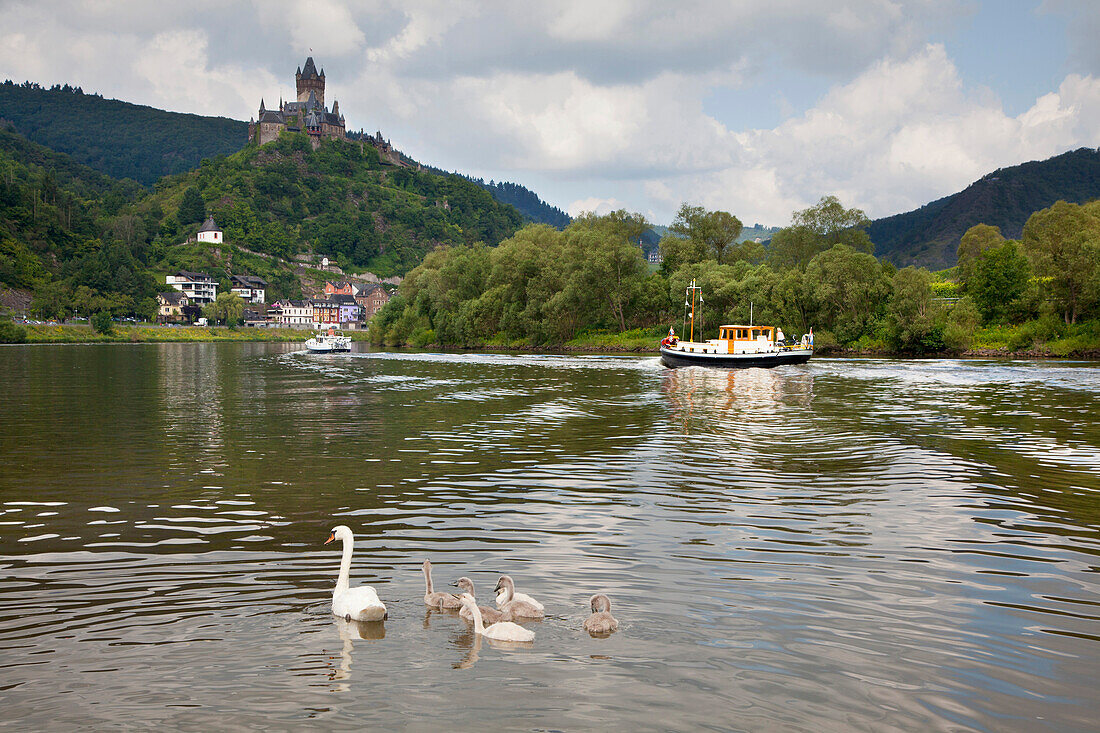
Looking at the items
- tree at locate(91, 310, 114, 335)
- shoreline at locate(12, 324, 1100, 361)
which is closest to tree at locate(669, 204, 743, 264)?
shoreline at locate(12, 324, 1100, 361)

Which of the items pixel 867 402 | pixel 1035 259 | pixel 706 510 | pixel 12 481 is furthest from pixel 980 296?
pixel 12 481

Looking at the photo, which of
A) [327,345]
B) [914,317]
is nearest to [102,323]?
[327,345]

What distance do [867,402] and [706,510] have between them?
92.3 ft

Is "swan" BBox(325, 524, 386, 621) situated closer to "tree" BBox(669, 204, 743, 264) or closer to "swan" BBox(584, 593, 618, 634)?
"swan" BBox(584, 593, 618, 634)

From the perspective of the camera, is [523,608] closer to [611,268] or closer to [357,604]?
[357,604]

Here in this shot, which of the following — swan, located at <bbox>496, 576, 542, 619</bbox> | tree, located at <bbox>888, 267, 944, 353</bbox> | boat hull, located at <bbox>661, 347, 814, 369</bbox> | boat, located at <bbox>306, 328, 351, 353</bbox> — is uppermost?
tree, located at <bbox>888, 267, 944, 353</bbox>

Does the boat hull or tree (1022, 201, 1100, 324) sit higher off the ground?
tree (1022, 201, 1100, 324)

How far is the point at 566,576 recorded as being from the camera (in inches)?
454

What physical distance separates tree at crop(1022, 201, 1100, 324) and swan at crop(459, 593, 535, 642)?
10483 cm

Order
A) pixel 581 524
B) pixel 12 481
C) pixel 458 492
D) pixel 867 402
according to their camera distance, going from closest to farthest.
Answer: pixel 581 524 → pixel 458 492 → pixel 12 481 → pixel 867 402

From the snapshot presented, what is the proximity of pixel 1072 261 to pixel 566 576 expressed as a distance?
107m

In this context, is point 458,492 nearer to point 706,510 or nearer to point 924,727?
point 706,510

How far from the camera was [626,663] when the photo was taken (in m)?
8.52

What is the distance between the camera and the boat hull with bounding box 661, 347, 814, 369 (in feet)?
271
